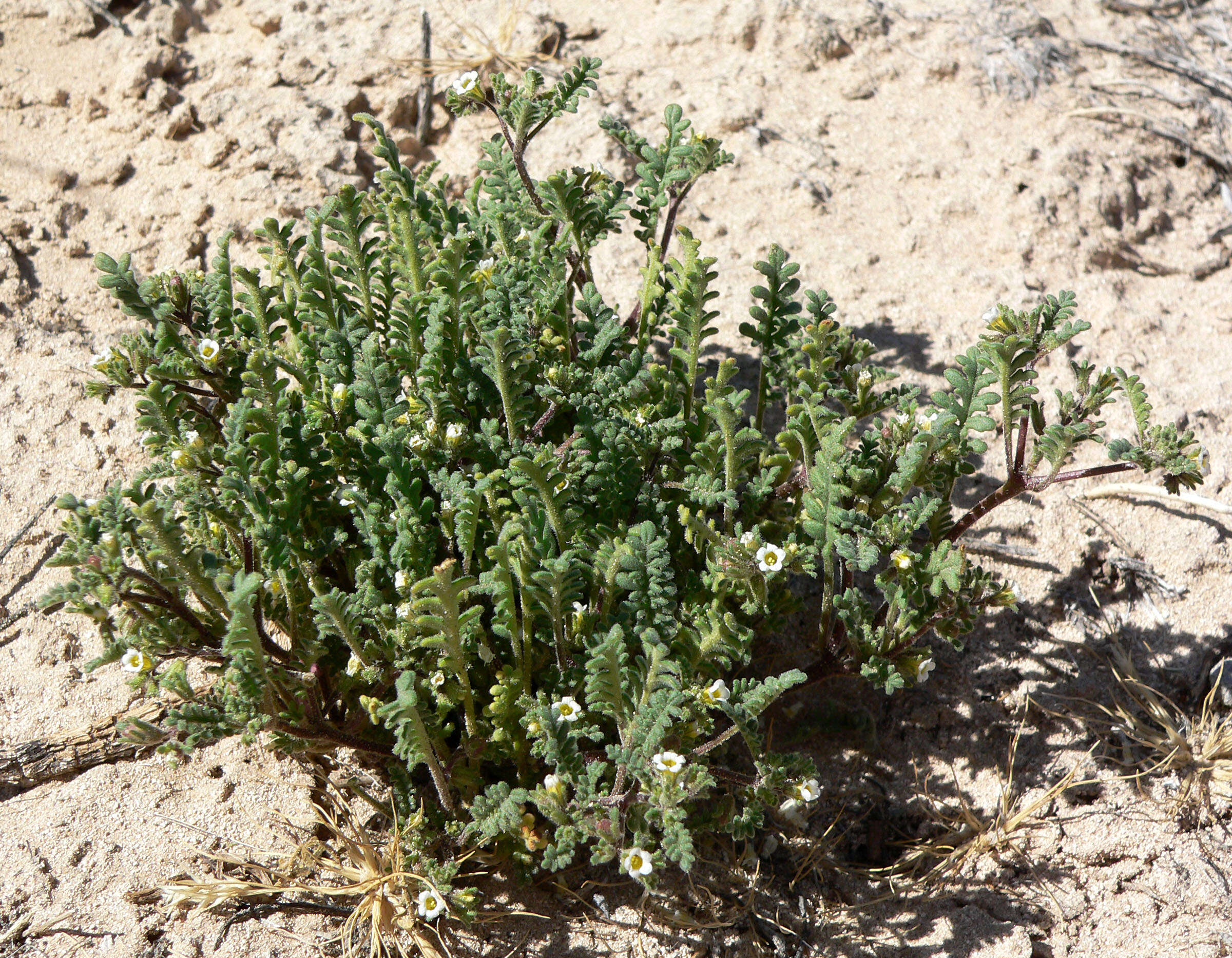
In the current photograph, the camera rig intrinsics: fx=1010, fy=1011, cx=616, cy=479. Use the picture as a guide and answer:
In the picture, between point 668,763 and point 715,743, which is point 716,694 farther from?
point 668,763

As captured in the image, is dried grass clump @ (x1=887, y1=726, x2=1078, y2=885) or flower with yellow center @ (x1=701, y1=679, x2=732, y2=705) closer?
flower with yellow center @ (x1=701, y1=679, x2=732, y2=705)

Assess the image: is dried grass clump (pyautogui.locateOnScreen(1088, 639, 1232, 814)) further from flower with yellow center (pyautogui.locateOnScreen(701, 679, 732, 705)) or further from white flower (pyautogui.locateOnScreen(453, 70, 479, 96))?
white flower (pyautogui.locateOnScreen(453, 70, 479, 96))

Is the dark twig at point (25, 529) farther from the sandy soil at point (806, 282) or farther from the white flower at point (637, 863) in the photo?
the white flower at point (637, 863)

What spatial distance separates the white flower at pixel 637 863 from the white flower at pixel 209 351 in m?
1.90

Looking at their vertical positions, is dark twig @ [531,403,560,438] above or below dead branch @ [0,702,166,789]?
above

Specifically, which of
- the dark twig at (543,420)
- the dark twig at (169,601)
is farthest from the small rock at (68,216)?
the dark twig at (543,420)

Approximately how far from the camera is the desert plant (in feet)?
8.79

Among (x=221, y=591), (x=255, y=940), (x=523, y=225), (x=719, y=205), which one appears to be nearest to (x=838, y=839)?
(x=255, y=940)

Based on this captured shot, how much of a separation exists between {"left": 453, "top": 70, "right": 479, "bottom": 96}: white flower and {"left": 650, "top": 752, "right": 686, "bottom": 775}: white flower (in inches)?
89.3

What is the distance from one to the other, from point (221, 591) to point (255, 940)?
1060mm

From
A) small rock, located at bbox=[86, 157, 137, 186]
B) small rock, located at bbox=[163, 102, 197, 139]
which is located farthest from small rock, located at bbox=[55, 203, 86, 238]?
small rock, located at bbox=[163, 102, 197, 139]

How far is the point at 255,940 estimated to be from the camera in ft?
9.50

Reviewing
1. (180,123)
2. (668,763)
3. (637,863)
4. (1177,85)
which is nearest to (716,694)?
(668,763)

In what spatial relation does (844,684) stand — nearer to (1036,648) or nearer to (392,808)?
(1036,648)
